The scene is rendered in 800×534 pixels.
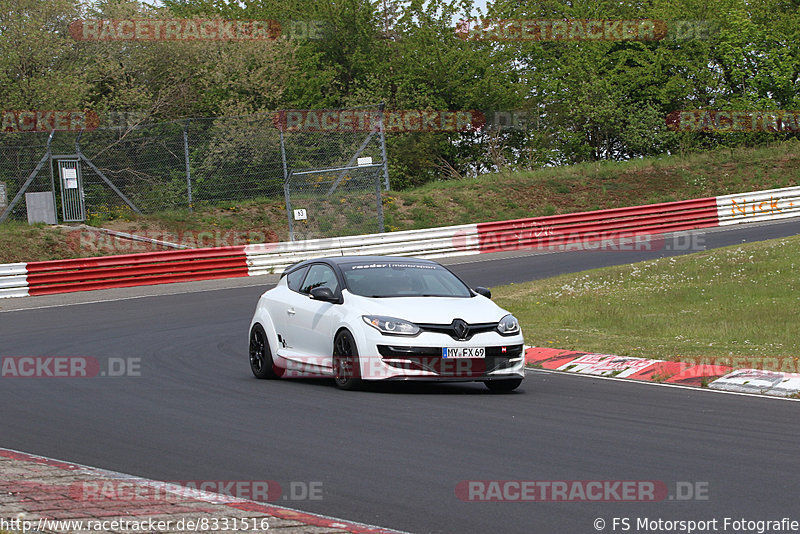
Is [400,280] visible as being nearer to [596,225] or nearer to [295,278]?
[295,278]

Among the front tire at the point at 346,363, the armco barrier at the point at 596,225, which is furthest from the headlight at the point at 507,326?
the armco barrier at the point at 596,225

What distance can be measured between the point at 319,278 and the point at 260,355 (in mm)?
1193

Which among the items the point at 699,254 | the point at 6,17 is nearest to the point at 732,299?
the point at 699,254

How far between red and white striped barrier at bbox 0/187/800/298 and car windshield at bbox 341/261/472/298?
1568 cm

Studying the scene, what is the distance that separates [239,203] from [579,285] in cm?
1611

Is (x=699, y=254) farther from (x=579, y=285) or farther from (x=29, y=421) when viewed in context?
(x=29, y=421)

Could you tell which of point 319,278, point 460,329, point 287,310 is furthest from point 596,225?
point 460,329

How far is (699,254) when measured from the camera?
25391mm

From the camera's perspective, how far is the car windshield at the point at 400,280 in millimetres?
11562

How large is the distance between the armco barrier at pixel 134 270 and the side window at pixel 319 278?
49.0 ft

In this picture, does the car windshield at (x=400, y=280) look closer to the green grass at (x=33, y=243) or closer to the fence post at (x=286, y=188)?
the fence post at (x=286, y=188)

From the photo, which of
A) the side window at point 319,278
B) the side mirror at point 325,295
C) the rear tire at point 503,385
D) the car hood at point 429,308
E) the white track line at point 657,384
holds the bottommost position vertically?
the white track line at point 657,384

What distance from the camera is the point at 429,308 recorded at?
10883 millimetres

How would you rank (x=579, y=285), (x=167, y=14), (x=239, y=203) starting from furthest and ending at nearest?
(x=167, y=14), (x=239, y=203), (x=579, y=285)
